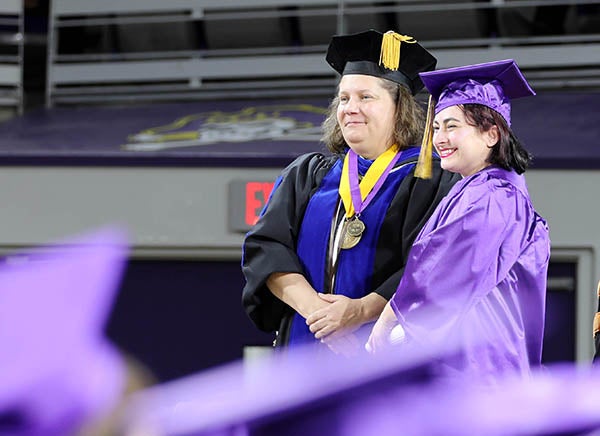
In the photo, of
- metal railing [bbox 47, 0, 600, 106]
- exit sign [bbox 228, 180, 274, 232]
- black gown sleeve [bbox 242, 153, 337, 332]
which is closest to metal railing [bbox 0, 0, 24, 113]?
metal railing [bbox 47, 0, 600, 106]

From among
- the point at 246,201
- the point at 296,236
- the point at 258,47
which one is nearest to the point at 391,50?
the point at 296,236

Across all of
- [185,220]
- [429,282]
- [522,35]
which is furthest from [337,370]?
[522,35]

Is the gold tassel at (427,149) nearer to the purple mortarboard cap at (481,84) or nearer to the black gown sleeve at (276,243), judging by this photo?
the purple mortarboard cap at (481,84)

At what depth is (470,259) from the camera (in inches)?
109

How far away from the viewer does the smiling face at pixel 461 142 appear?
2.91 m

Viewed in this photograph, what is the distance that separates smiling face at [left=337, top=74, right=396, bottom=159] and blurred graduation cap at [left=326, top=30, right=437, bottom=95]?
0.12ft

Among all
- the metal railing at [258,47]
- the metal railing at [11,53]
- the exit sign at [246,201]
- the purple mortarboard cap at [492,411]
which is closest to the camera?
the purple mortarboard cap at [492,411]

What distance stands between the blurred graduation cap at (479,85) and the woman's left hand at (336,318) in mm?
522

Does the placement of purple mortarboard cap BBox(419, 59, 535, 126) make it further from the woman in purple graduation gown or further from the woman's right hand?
the woman's right hand

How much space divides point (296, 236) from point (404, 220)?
290 millimetres

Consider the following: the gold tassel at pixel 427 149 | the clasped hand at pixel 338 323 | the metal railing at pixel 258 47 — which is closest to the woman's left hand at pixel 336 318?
the clasped hand at pixel 338 323

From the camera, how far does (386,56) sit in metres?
3.17

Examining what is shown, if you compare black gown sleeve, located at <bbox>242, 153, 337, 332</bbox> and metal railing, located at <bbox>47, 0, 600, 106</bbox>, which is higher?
metal railing, located at <bbox>47, 0, 600, 106</bbox>

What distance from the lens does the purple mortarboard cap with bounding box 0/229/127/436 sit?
212 centimetres
